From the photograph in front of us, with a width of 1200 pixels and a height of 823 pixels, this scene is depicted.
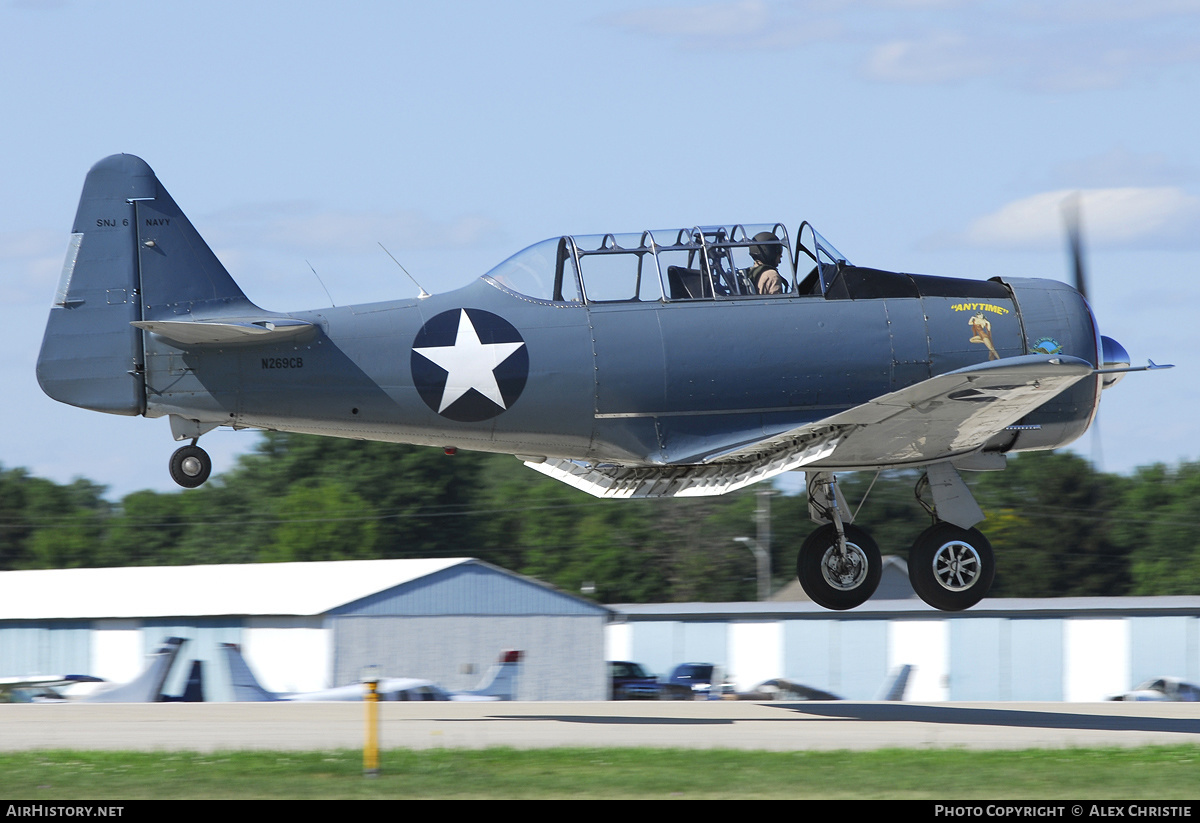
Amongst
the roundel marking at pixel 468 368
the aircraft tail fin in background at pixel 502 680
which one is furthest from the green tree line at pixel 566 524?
the roundel marking at pixel 468 368

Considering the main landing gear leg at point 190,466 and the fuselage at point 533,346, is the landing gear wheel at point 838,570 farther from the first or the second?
the main landing gear leg at point 190,466

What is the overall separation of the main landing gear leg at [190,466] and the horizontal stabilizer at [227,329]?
3.12 feet

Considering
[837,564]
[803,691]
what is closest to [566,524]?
[803,691]

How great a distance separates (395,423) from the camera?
1271 centimetres

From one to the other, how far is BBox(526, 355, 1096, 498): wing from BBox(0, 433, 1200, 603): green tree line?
134ft

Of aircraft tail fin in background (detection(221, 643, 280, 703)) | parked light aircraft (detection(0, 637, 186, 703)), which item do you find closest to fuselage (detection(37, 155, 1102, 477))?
parked light aircraft (detection(0, 637, 186, 703))

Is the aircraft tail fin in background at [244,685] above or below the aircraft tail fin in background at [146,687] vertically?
below

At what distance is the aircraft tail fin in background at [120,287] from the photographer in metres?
12.4

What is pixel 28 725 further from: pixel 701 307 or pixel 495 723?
pixel 701 307

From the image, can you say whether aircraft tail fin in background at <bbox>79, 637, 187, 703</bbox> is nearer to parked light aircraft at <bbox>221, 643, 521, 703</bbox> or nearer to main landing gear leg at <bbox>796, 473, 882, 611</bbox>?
parked light aircraft at <bbox>221, 643, 521, 703</bbox>

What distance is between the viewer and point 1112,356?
45.1 feet

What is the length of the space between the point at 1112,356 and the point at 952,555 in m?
2.51

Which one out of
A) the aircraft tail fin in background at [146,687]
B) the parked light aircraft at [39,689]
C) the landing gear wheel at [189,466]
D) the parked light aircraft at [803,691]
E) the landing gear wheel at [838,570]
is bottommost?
the parked light aircraft at [803,691]
